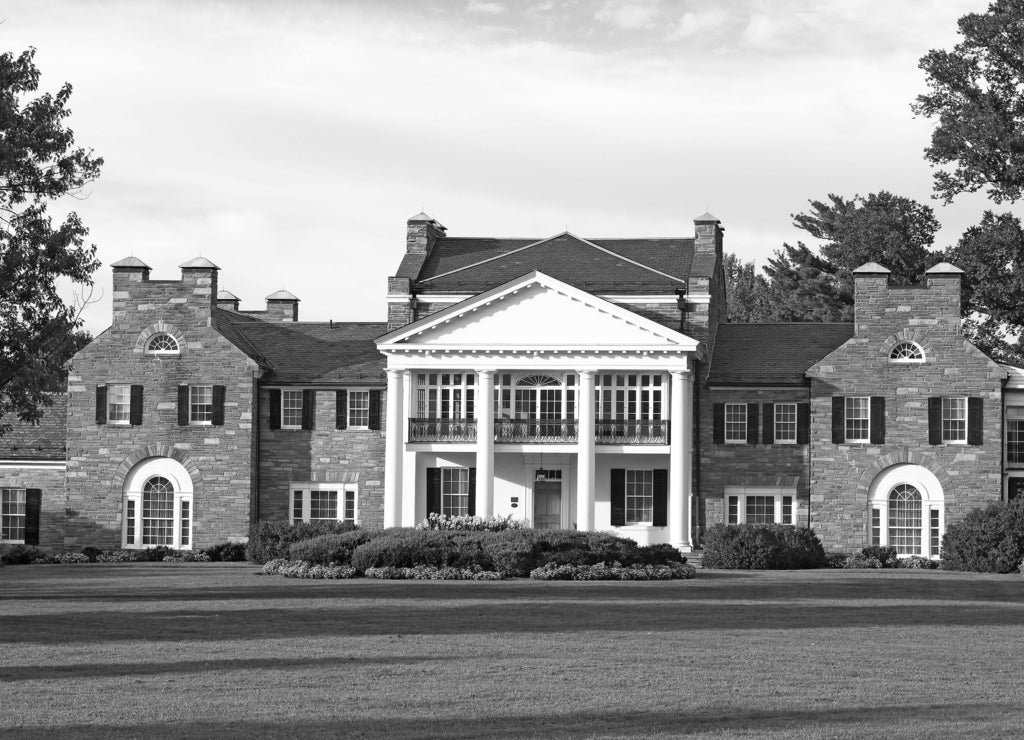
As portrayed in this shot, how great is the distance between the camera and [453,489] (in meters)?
47.1

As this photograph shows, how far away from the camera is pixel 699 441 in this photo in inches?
1826

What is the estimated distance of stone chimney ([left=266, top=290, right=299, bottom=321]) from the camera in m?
56.2

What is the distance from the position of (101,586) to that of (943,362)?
83.8ft

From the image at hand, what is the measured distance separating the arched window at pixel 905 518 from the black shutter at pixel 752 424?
169 inches

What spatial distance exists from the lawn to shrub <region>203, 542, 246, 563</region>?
15.0 metres

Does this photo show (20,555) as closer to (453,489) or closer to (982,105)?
(453,489)

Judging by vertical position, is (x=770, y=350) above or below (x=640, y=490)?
above

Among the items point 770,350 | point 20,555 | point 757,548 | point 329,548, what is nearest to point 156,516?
point 20,555

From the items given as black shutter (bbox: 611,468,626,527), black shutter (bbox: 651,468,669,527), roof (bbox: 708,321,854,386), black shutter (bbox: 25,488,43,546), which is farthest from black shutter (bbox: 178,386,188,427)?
roof (bbox: 708,321,854,386)

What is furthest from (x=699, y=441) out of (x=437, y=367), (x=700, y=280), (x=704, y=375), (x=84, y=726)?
(x=84, y=726)

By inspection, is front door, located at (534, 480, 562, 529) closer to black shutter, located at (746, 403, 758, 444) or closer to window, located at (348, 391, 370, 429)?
window, located at (348, 391, 370, 429)

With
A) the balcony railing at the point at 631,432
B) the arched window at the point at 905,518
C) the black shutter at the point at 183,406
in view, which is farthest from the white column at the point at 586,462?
the black shutter at the point at 183,406

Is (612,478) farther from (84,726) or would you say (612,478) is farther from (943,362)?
(84,726)

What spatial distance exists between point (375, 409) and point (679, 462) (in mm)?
9726
